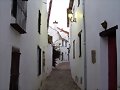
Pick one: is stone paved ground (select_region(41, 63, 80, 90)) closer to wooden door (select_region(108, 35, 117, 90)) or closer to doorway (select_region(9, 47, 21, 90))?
wooden door (select_region(108, 35, 117, 90))

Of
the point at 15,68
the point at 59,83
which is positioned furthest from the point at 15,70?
the point at 59,83

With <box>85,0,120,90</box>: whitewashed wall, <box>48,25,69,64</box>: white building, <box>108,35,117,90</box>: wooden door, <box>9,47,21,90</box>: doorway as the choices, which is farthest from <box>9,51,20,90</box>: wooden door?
<box>48,25,69,64</box>: white building

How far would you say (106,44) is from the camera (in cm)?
851

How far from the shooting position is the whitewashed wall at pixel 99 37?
731 centimetres

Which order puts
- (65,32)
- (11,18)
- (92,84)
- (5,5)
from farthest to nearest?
(65,32) < (92,84) < (11,18) < (5,5)

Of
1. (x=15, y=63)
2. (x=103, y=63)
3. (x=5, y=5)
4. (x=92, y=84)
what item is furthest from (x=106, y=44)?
(x=5, y=5)

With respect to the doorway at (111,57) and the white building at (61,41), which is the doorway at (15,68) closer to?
the doorway at (111,57)

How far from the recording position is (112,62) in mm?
7887

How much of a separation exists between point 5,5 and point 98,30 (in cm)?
375

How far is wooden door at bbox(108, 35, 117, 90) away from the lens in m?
7.62

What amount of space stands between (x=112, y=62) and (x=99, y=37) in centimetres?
117

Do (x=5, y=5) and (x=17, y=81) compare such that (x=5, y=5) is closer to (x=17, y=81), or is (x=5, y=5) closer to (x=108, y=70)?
(x=17, y=81)

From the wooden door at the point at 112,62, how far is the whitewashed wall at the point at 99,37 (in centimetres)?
35

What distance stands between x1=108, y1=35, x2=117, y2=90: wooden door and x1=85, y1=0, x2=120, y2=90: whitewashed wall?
0.35 meters
